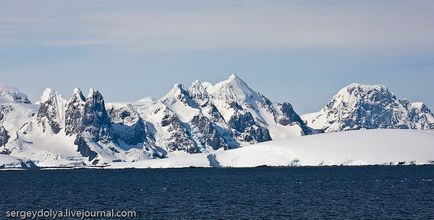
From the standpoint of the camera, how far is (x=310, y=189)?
18475cm

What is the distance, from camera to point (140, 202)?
15062cm

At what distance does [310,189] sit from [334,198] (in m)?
31.0

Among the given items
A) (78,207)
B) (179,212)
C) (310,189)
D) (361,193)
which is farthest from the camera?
(310,189)

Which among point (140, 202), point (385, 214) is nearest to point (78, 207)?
point (140, 202)

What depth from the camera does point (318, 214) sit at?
412 ft

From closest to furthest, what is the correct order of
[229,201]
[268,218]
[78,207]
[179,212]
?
[268,218]
[179,212]
[78,207]
[229,201]

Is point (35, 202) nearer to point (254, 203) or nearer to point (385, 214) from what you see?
point (254, 203)

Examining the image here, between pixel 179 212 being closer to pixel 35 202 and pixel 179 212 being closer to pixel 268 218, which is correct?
pixel 268 218

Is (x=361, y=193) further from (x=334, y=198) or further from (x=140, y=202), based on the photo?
(x=140, y=202)

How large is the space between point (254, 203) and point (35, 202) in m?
37.9

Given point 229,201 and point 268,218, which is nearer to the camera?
point 268,218

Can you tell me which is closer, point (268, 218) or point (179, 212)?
point (268, 218)

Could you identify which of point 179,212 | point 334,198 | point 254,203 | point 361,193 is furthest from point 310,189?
point 179,212

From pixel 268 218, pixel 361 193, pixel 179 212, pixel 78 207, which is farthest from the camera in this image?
pixel 361 193
